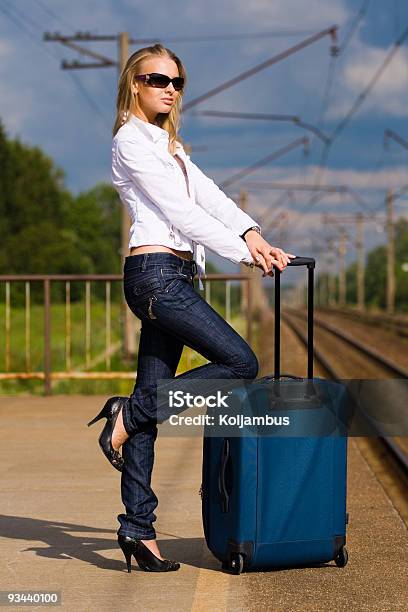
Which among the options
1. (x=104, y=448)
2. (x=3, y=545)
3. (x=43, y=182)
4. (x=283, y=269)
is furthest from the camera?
(x=43, y=182)

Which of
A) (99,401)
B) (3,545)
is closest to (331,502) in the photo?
(3,545)

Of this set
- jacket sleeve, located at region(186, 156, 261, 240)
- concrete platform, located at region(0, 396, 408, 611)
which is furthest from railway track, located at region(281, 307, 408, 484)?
jacket sleeve, located at region(186, 156, 261, 240)

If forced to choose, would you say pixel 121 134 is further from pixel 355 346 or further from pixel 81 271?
pixel 81 271

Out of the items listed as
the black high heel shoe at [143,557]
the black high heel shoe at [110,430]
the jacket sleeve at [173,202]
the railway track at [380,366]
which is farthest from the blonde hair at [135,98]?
the railway track at [380,366]

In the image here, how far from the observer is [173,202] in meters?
3.96

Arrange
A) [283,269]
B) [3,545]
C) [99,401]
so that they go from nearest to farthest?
1. [283,269]
2. [3,545]
3. [99,401]

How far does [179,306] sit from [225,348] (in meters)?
0.23

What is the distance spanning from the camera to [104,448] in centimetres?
411

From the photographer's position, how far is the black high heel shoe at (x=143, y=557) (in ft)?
13.5

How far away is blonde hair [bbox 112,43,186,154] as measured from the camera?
13.5 feet

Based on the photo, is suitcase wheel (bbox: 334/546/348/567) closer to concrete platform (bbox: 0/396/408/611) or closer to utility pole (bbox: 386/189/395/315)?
concrete platform (bbox: 0/396/408/611)

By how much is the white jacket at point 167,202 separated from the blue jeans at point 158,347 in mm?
97

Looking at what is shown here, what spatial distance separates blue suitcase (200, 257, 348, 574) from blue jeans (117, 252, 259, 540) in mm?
172

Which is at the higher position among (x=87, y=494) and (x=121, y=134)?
(x=121, y=134)
